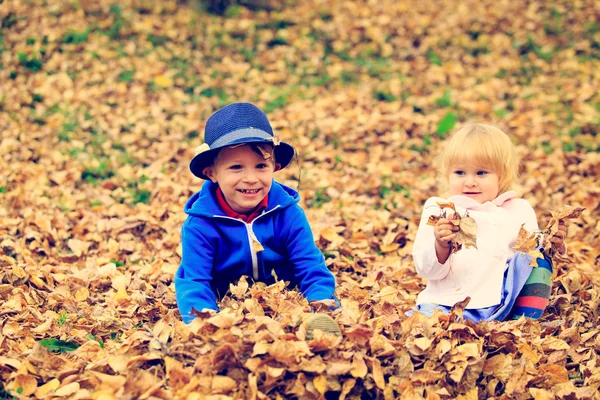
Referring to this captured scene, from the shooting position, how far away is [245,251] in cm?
335

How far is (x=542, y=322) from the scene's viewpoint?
3.44 meters

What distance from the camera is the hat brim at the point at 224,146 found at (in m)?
3.08

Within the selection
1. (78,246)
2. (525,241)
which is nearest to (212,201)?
(525,241)

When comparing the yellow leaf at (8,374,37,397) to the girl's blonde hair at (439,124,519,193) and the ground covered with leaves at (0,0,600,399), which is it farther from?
the girl's blonde hair at (439,124,519,193)

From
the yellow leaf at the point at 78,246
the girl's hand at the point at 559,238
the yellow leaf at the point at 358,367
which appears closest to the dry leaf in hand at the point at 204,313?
the yellow leaf at the point at 358,367

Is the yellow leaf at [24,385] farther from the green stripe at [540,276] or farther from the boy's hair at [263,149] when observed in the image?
the green stripe at [540,276]

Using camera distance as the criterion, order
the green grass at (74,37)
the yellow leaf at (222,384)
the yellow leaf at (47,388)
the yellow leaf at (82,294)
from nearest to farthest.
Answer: the yellow leaf at (222,384) < the yellow leaf at (47,388) < the yellow leaf at (82,294) < the green grass at (74,37)

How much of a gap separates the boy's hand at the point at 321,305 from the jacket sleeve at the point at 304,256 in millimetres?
210

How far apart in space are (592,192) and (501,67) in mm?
3732

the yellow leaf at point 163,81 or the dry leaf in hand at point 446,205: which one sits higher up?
the yellow leaf at point 163,81

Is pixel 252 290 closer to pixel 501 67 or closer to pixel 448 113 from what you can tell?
pixel 448 113

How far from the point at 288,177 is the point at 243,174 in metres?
3.02

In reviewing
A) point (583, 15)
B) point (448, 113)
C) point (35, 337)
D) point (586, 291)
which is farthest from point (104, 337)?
point (583, 15)

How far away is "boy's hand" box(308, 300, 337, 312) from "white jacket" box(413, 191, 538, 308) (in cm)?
56
